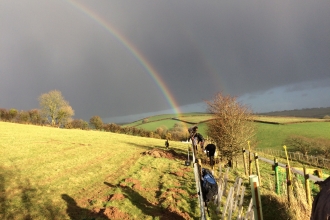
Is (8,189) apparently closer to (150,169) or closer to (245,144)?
(150,169)

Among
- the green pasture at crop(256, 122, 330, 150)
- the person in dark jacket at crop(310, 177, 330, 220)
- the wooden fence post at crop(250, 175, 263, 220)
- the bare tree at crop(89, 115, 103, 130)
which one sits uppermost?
the bare tree at crop(89, 115, 103, 130)

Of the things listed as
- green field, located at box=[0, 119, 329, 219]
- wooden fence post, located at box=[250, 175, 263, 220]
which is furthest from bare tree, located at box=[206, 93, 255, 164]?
wooden fence post, located at box=[250, 175, 263, 220]

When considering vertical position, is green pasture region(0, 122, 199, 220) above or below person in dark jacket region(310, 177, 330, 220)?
below

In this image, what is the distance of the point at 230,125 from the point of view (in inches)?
928

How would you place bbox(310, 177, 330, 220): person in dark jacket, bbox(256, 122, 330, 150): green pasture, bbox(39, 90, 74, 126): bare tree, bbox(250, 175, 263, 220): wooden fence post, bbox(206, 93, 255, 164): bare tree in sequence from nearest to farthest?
bbox(310, 177, 330, 220): person in dark jacket, bbox(250, 175, 263, 220): wooden fence post, bbox(206, 93, 255, 164): bare tree, bbox(256, 122, 330, 150): green pasture, bbox(39, 90, 74, 126): bare tree

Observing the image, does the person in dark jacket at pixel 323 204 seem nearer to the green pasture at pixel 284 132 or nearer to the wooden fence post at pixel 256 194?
the wooden fence post at pixel 256 194

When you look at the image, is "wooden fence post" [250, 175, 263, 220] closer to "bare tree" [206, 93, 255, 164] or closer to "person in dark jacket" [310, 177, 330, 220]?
"person in dark jacket" [310, 177, 330, 220]

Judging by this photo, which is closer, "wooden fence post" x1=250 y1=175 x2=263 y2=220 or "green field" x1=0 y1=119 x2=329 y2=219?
"wooden fence post" x1=250 y1=175 x2=263 y2=220

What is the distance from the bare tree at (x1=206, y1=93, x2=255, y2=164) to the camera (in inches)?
925

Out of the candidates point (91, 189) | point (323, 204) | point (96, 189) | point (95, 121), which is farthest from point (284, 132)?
point (95, 121)

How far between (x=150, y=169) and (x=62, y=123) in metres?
81.9

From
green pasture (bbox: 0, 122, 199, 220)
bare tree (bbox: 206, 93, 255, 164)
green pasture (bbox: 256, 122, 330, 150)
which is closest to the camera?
green pasture (bbox: 0, 122, 199, 220)

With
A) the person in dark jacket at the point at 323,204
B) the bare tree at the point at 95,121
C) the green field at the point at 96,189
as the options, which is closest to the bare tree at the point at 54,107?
the bare tree at the point at 95,121

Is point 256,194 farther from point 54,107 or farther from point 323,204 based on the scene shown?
point 54,107
